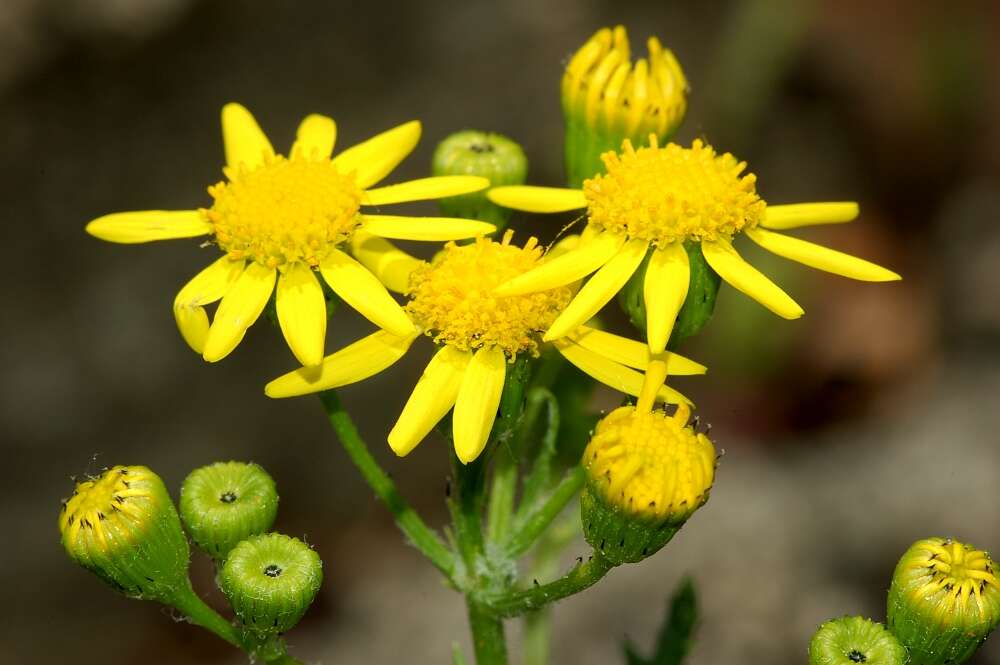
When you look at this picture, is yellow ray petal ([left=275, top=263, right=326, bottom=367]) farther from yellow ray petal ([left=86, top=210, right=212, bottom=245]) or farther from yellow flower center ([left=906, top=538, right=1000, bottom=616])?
yellow flower center ([left=906, top=538, right=1000, bottom=616])

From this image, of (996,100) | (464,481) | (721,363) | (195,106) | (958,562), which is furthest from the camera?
(996,100)

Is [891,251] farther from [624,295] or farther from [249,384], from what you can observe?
[624,295]

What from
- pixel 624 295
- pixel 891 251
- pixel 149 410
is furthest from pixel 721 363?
pixel 624 295

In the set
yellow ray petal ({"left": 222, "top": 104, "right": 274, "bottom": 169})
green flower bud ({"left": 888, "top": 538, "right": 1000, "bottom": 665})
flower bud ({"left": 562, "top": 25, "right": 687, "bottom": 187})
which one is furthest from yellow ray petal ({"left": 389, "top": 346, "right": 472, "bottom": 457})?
green flower bud ({"left": 888, "top": 538, "right": 1000, "bottom": 665})

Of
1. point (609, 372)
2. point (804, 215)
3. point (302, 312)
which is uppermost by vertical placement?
point (804, 215)

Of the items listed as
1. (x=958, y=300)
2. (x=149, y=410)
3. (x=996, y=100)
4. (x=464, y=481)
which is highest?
(x=996, y=100)

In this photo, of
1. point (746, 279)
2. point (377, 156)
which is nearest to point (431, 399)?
point (746, 279)

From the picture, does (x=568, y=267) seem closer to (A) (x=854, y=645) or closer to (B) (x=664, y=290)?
(B) (x=664, y=290)

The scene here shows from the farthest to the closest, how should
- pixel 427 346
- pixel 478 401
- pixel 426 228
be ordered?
pixel 427 346, pixel 426 228, pixel 478 401
